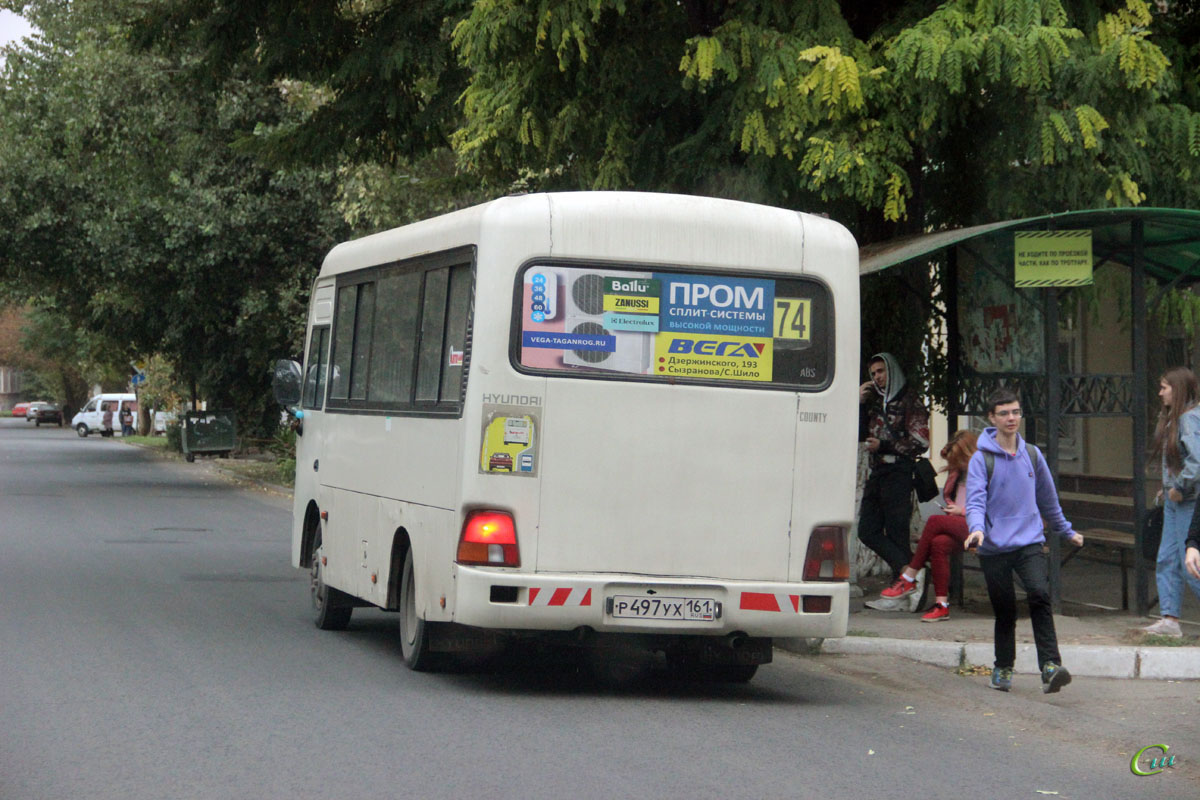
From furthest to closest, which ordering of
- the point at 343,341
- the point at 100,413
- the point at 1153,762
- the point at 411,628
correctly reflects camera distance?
the point at 100,413, the point at 343,341, the point at 411,628, the point at 1153,762

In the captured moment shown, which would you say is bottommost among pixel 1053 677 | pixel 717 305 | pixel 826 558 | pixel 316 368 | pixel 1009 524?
pixel 1053 677

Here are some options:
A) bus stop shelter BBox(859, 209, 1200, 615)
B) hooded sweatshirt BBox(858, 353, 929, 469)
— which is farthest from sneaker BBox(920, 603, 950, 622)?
hooded sweatshirt BBox(858, 353, 929, 469)

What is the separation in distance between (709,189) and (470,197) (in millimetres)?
11992

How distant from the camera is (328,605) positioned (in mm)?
11664

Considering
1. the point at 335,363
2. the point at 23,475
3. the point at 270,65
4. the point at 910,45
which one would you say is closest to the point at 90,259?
the point at 23,475

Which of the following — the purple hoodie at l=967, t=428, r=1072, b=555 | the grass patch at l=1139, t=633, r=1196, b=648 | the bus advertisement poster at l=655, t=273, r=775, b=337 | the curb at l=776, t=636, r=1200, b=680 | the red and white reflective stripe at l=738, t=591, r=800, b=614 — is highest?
the bus advertisement poster at l=655, t=273, r=775, b=337

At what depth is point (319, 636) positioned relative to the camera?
1138 cm

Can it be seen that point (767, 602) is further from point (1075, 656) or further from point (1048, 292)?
point (1048, 292)

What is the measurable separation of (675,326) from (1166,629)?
4.19m

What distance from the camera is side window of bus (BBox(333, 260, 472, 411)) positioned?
9188 mm

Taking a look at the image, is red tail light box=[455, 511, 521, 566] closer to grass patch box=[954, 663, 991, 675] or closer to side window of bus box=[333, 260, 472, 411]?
side window of bus box=[333, 260, 472, 411]

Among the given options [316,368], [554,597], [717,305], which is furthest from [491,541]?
[316,368]

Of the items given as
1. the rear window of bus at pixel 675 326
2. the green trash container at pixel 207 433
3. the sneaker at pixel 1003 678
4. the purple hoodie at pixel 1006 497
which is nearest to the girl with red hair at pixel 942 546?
the sneaker at pixel 1003 678

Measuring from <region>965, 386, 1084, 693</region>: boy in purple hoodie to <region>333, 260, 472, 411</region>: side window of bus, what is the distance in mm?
2960
